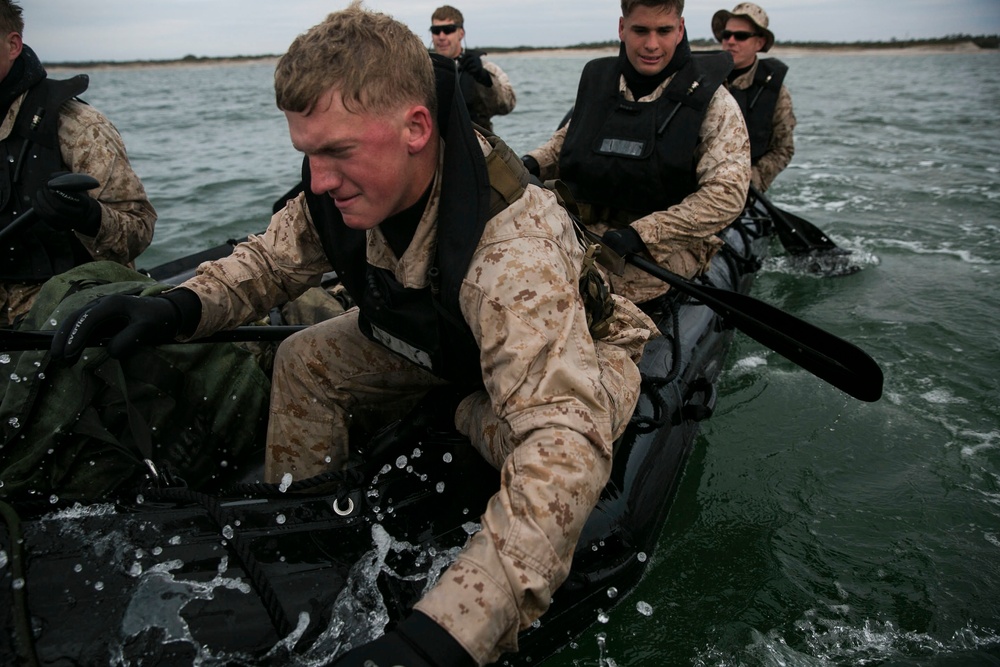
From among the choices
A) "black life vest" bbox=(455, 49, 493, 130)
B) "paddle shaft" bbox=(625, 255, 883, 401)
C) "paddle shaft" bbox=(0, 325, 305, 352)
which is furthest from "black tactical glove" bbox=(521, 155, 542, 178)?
"black life vest" bbox=(455, 49, 493, 130)

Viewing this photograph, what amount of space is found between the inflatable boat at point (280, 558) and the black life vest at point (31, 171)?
1.81 meters

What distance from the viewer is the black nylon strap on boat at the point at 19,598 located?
175 cm

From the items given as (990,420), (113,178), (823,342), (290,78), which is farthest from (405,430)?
(990,420)

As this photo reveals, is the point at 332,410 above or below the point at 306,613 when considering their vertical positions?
above

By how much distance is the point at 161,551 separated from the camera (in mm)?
2068

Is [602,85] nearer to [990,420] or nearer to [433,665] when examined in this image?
[990,420]

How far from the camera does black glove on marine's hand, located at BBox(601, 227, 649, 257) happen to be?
11.6 ft

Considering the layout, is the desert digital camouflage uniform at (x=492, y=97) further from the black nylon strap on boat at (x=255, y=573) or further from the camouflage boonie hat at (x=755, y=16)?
the black nylon strap on boat at (x=255, y=573)

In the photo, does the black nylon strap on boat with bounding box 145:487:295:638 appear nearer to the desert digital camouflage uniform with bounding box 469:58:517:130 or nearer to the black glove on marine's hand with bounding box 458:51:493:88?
the black glove on marine's hand with bounding box 458:51:493:88

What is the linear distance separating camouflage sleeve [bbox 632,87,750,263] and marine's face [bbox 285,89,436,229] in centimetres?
198

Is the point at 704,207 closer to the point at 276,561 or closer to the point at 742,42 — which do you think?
the point at 276,561

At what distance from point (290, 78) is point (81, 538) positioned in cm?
144

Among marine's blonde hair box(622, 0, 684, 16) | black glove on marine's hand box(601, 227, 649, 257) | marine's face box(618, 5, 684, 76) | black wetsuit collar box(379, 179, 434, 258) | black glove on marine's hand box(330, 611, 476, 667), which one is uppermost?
marine's blonde hair box(622, 0, 684, 16)

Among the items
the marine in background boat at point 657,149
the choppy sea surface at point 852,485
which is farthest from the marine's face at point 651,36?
the choppy sea surface at point 852,485
